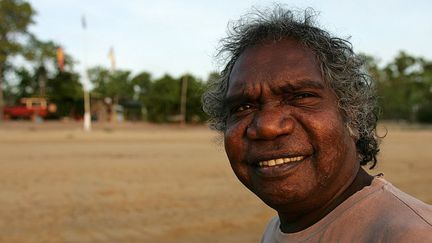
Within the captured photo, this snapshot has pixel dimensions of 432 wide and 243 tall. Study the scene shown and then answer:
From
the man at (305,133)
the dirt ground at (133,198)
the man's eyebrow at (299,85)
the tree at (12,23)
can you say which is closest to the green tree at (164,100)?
the tree at (12,23)

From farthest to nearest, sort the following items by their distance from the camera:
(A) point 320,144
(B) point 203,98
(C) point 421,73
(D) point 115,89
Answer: (C) point 421,73 → (D) point 115,89 → (B) point 203,98 → (A) point 320,144

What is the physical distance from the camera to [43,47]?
4588 centimetres

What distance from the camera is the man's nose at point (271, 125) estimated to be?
150 cm

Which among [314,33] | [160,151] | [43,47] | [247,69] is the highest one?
[43,47]

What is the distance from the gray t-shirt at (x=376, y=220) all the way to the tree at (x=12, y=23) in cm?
4350

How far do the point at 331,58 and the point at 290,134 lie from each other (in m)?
0.35

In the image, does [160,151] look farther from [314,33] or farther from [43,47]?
[43,47]

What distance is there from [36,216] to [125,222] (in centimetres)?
146

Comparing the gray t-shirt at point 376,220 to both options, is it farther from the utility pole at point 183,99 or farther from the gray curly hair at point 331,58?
the utility pole at point 183,99

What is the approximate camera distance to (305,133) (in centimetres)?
152

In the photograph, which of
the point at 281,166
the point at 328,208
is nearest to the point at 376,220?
the point at 328,208

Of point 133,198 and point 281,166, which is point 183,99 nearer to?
point 133,198

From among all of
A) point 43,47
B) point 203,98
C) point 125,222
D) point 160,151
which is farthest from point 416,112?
point 203,98

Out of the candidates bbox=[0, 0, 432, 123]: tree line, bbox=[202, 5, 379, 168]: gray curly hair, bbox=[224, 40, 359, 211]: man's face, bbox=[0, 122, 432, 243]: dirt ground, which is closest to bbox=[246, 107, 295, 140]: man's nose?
bbox=[224, 40, 359, 211]: man's face
